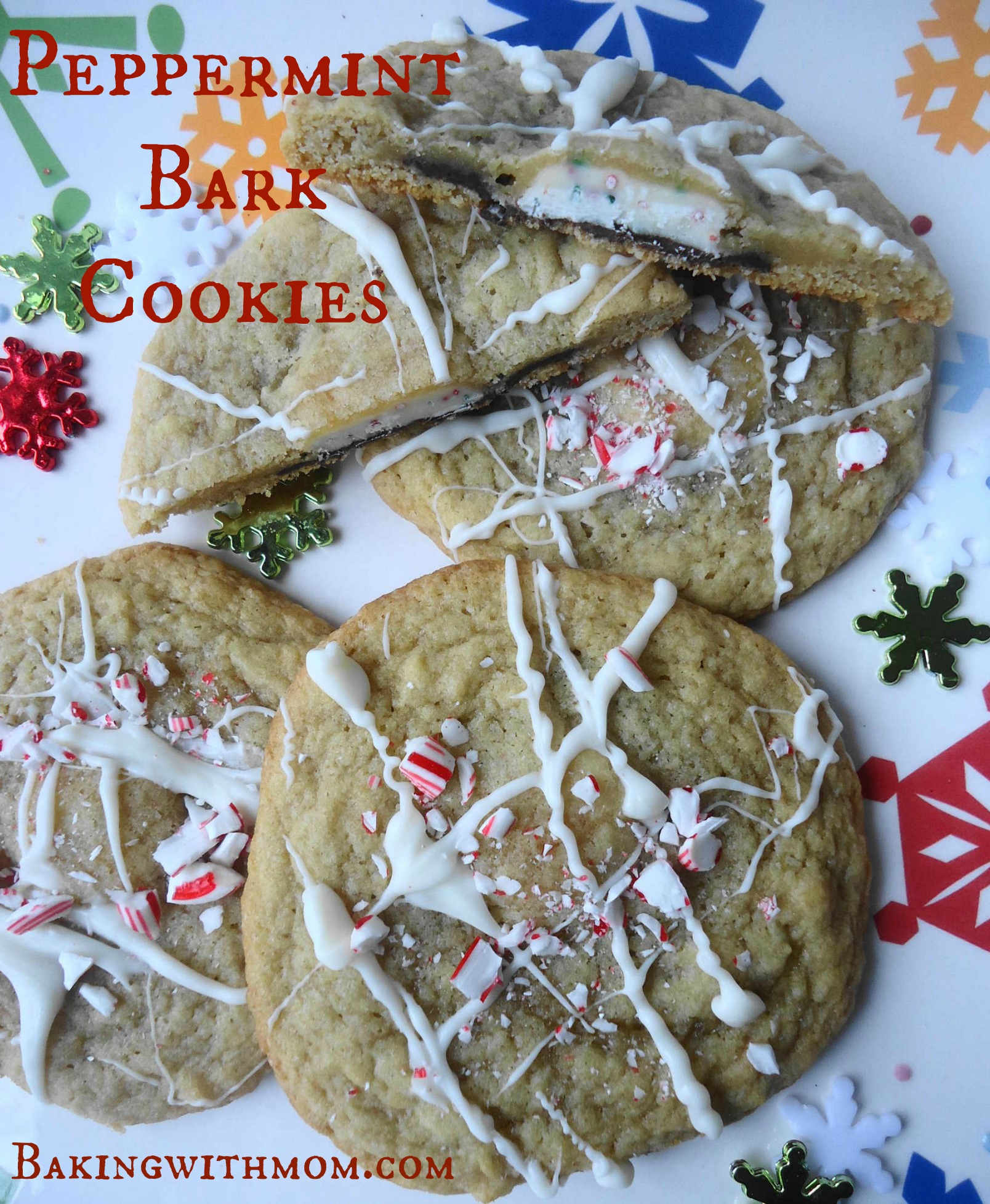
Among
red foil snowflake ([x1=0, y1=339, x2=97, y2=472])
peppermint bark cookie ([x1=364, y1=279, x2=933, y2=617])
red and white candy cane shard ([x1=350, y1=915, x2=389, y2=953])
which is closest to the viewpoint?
red and white candy cane shard ([x1=350, y1=915, x2=389, y2=953])

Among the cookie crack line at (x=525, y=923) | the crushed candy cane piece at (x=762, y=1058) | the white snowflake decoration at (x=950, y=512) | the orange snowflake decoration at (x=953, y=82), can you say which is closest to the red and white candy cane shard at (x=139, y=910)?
the cookie crack line at (x=525, y=923)

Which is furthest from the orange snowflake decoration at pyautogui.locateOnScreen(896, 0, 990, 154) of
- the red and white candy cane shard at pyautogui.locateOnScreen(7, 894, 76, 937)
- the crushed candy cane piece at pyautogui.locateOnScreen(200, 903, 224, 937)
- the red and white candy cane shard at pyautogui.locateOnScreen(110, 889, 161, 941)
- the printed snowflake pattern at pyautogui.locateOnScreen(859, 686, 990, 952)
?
the red and white candy cane shard at pyautogui.locateOnScreen(7, 894, 76, 937)

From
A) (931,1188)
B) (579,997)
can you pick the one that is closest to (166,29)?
(579,997)

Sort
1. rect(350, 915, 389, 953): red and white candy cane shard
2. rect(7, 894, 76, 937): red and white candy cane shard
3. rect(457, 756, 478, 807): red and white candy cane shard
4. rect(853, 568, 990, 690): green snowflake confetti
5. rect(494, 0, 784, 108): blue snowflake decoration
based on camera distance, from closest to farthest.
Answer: rect(350, 915, 389, 953): red and white candy cane shard < rect(457, 756, 478, 807): red and white candy cane shard < rect(7, 894, 76, 937): red and white candy cane shard < rect(853, 568, 990, 690): green snowflake confetti < rect(494, 0, 784, 108): blue snowflake decoration

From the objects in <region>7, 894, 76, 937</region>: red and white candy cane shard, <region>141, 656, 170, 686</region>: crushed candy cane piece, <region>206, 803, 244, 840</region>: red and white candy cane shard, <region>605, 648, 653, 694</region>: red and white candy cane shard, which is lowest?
<region>7, 894, 76, 937</region>: red and white candy cane shard

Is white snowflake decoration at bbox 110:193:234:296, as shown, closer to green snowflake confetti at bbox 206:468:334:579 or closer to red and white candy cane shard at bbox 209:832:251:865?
green snowflake confetti at bbox 206:468:334:579

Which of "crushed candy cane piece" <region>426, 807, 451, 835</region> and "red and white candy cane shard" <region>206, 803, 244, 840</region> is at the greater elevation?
"crushed candy cane piece" <region>426, 807, 451, 835</region>

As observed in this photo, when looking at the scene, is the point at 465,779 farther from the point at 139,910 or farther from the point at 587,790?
the point at 139,910
